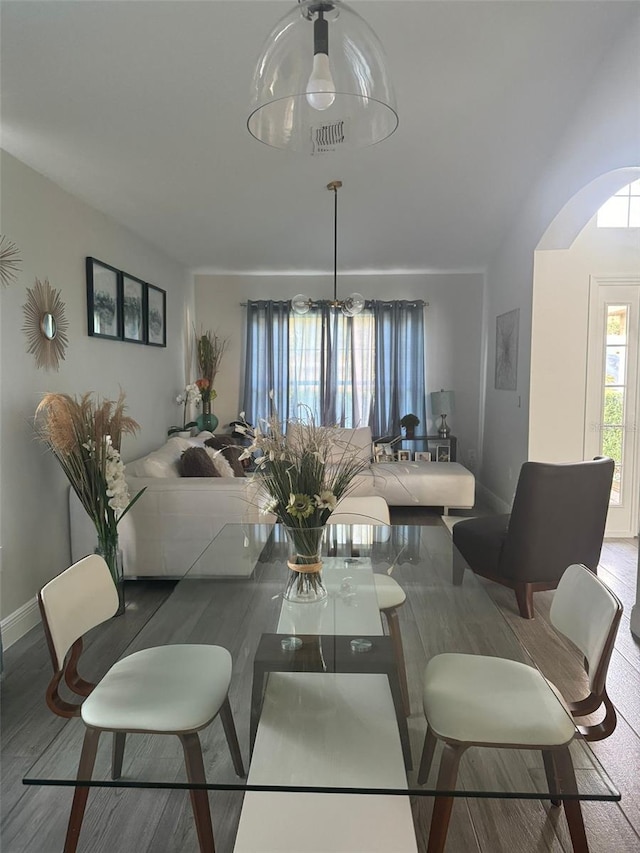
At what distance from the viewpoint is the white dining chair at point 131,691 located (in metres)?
1.41

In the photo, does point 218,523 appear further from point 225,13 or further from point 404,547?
point 225,13

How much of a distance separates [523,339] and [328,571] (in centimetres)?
337

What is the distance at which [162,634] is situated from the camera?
1.77 metres

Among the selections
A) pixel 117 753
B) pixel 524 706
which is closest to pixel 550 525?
pixel 524 706

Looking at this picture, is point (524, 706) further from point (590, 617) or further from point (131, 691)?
point (131, 691)

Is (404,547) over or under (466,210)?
under

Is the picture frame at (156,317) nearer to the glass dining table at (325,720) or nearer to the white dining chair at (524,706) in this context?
the glass dining table at (325,720)

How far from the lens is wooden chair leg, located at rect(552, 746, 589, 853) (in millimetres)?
1350

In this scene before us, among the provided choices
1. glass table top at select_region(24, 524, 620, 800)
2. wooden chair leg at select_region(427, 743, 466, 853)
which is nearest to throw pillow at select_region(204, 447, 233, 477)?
glass table top at select_region(24, 524, 620, 800)

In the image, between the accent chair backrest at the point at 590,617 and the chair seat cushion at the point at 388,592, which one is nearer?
the accent chair backrest at the point at 590,617

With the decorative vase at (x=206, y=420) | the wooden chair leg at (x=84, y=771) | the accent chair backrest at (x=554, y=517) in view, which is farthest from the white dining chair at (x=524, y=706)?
the decorative vase at (x=206, y=420)

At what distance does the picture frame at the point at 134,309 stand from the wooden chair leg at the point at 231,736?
11.6 ft

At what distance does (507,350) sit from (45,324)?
13.0ft

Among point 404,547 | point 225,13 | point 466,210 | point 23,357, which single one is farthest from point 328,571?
point 466,210
